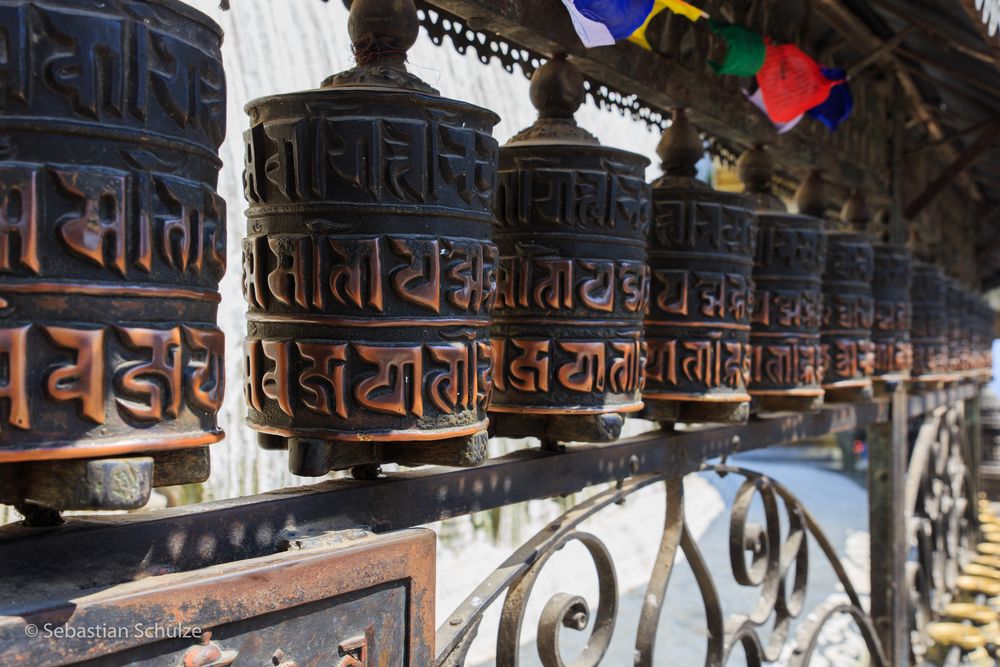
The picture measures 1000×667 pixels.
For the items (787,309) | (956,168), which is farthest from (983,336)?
(787,309)

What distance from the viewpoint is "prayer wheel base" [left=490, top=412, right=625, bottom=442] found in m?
0.88

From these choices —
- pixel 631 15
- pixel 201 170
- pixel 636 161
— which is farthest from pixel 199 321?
pixel 631 15

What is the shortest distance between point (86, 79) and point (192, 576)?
1.00 ft

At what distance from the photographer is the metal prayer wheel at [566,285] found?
0.86 metres

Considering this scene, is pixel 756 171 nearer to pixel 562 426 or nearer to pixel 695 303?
pixel 695 303

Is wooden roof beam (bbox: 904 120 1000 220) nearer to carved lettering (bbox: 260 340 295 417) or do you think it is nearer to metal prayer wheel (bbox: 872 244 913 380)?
metal prayer wheel (bbox: 872 244 913 380)

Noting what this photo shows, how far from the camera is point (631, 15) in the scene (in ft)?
3.11

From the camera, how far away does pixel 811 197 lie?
162 centimetres

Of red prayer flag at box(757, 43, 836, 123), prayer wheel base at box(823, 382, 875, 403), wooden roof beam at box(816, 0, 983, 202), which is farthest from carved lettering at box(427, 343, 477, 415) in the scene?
wooden roof beam at box(816, 0, 983, 202)

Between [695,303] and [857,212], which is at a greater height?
[857,212]

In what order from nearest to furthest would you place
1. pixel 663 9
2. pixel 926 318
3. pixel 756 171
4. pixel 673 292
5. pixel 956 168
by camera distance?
pixel 673 292, pixel 663 9, pixel 756 171, pixel 926 318, pixel 956 168

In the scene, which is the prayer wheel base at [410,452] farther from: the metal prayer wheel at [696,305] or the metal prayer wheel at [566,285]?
the metal prayer wheel at [696,305]

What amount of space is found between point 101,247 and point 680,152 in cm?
84

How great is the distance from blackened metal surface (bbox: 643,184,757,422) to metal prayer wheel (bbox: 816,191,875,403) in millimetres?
474
